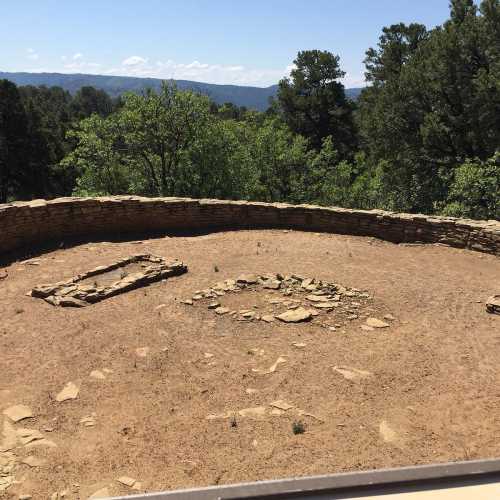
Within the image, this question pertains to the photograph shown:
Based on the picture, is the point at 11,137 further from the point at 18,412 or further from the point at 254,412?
the point at 254,412

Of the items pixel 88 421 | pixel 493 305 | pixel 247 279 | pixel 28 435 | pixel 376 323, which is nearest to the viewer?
pixel 28 435

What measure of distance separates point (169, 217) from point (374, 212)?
5.06 metres

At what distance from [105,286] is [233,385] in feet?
11.7

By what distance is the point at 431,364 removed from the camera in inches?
228

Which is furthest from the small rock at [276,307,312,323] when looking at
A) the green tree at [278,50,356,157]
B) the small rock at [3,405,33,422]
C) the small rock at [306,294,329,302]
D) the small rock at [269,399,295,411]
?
the green tree at [278,50,356,157]

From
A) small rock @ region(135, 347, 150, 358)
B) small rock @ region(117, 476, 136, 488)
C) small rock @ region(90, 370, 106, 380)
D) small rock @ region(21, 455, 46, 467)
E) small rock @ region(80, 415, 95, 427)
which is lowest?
small rock @ region(21, 455, 46, 467)

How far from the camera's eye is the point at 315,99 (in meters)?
34.3

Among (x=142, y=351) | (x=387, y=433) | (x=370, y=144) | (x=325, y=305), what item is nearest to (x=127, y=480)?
(x=142, y=351)

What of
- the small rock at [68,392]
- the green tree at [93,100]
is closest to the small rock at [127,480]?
the small rock at [68,392]

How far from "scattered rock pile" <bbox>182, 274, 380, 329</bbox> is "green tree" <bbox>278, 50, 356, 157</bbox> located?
27.7 m

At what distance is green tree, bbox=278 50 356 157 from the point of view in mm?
34375

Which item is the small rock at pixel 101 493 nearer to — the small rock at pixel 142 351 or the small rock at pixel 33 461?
the small rock at pixel 33 461

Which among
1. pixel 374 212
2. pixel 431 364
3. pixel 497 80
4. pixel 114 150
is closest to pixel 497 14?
pixel 497 80

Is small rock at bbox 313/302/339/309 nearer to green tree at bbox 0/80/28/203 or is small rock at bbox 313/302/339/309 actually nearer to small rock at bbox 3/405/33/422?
small rock at bbox 3/405/33/422
